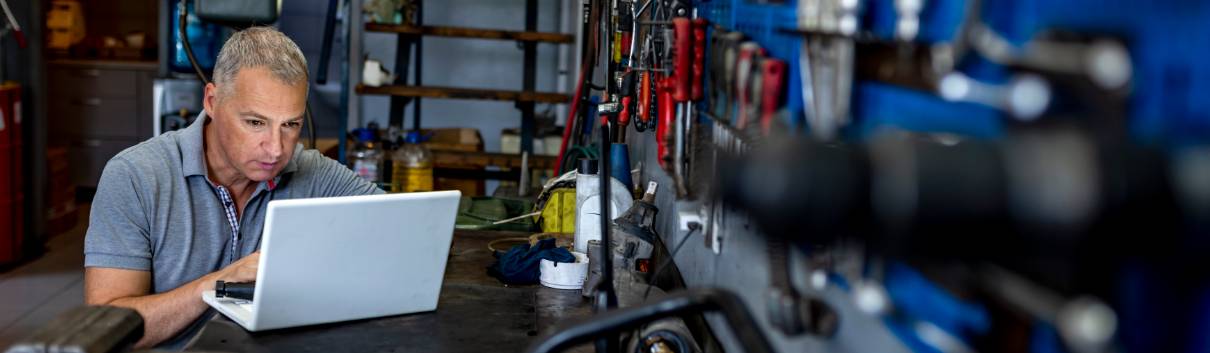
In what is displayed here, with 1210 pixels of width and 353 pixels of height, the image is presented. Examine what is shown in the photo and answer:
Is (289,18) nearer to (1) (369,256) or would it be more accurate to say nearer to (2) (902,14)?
(1) (369,256)

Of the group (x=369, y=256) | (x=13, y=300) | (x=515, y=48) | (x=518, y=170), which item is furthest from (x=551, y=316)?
(x=515, y=48)

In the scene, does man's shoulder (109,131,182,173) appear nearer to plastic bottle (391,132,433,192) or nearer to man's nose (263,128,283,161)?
man's nose (263,128,283,161)

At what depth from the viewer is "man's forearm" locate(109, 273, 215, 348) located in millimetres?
1824

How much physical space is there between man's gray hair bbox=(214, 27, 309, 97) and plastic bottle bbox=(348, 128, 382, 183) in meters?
2.08

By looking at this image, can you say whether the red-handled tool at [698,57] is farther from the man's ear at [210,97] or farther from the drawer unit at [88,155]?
the drawer unit at [88,155]

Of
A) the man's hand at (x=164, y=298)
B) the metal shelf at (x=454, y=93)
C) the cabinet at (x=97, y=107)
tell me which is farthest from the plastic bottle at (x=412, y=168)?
the cabinet at (x=97, y=107)

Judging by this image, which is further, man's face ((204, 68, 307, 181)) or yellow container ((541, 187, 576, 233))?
yellow container ((541, 187, 576, 233))

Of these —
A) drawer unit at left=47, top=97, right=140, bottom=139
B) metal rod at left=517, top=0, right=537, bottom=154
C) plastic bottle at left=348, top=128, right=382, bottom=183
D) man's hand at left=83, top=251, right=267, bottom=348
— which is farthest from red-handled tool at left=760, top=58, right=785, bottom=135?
drawer unit at left=47, top=97, right=140, bottom=139

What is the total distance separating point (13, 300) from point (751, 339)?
4.08m

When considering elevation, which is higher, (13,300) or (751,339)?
(751,339)

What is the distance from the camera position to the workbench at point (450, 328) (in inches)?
63.6

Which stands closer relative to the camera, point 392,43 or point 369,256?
point 369,256

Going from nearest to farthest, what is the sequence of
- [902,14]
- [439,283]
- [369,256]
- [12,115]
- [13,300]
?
[902,14], [369,256], [439,283], [13,300], [12,115]

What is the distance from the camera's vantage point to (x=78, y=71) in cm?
661
